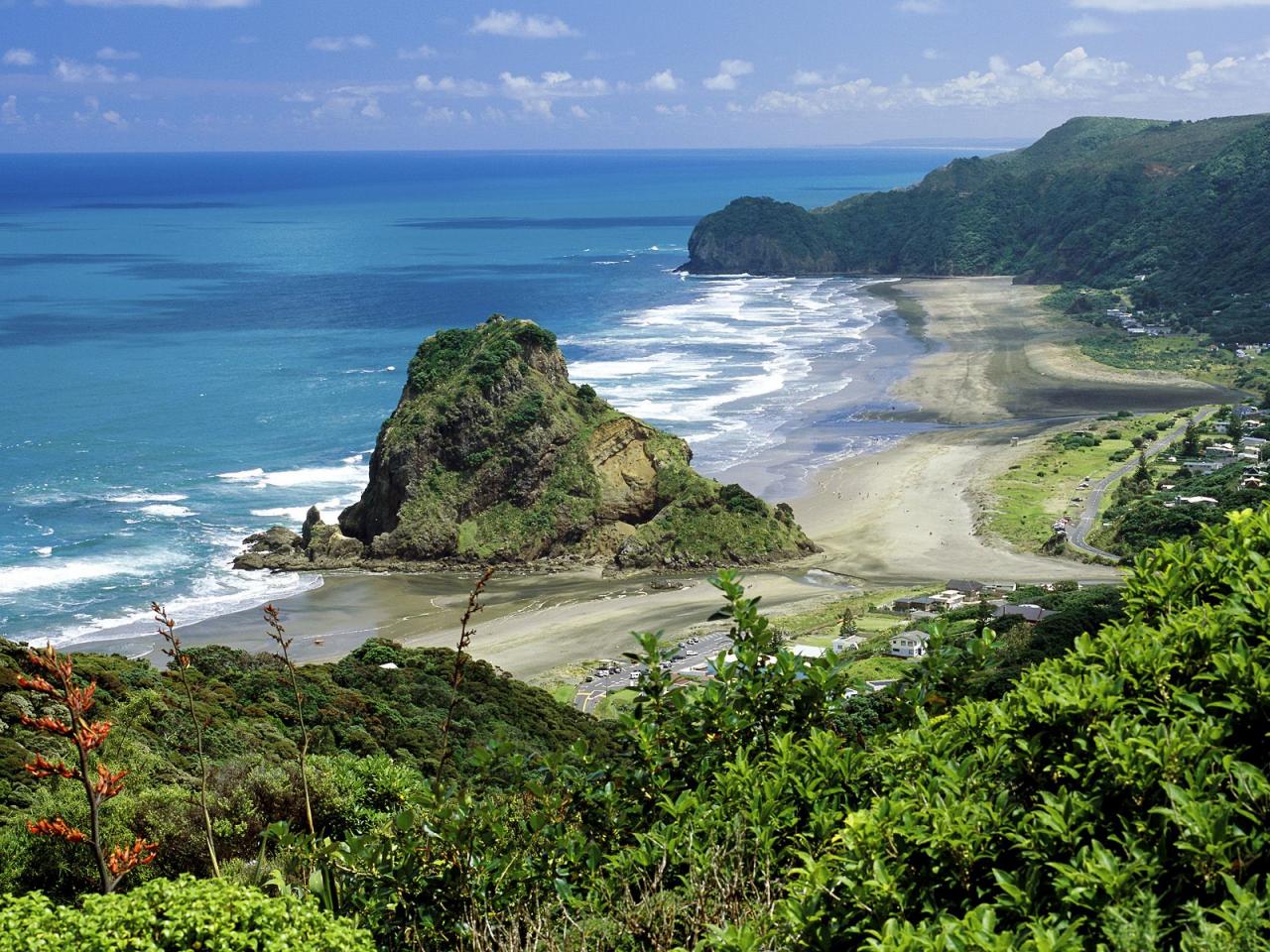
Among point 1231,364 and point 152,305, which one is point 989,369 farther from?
point 152,305

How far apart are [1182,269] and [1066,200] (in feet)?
125

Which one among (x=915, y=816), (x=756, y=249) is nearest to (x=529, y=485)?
(x=915, y=816)

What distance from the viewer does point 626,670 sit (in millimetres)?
40156

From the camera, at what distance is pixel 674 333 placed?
112 meters

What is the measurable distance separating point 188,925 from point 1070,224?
530ft

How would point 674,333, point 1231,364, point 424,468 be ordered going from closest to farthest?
point 424,468 → point 1231,364 → point 674,333

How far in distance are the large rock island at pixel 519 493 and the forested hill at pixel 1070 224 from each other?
79.4 metres

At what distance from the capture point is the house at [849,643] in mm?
38531

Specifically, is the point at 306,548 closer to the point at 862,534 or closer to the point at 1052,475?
the point at 862,534

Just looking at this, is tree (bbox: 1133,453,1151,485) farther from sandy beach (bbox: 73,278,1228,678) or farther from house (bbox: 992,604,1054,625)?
house (bbox: 992,604,1054,625)

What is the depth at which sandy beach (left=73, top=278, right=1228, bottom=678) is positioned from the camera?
4462 centimetres

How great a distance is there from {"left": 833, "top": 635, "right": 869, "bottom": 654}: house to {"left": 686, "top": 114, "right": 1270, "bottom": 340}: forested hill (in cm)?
8976

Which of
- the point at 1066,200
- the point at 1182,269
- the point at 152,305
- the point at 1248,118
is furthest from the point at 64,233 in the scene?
the point at 1248,118

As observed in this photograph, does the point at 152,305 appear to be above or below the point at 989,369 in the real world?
above
